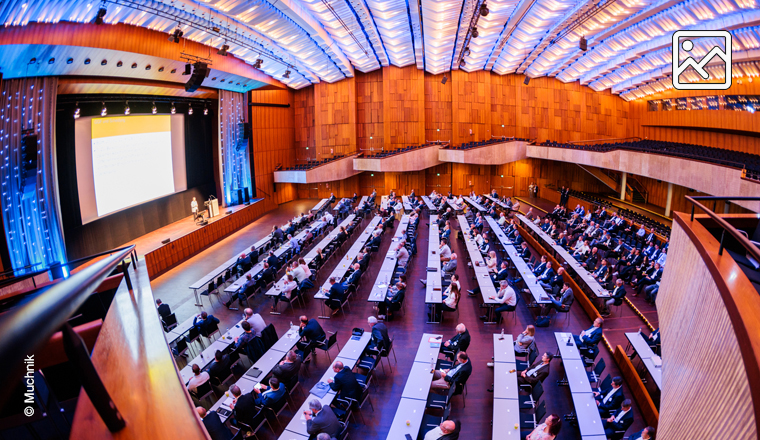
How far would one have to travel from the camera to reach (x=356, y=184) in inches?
1048

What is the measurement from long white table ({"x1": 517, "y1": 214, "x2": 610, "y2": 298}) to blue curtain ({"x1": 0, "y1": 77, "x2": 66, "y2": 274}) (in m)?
12.3

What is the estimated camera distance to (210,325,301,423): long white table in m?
5.96

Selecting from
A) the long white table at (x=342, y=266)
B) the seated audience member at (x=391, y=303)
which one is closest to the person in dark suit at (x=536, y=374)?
the seated audience member at (x=391, y=303)

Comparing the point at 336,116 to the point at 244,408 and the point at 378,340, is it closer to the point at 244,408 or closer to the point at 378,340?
the point at 378,340

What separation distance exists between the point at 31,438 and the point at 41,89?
460 inches

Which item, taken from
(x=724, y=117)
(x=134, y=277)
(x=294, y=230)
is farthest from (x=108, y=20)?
(x=724, y=117)

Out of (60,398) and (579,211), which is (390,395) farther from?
(579,211)

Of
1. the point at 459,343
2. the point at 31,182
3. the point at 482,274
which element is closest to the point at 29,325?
the point at 459,343

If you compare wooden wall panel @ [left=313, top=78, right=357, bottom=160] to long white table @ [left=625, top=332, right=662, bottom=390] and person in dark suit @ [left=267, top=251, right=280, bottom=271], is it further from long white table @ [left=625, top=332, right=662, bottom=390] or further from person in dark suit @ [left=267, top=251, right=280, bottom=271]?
long white table @ [left=625, top=332, right=662, bottom=390]

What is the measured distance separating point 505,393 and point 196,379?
4.47 m

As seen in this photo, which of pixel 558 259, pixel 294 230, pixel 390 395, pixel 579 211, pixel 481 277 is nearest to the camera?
pixel 390 395

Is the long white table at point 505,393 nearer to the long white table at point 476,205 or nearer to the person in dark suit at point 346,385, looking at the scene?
the person in dark suit at point 346,385

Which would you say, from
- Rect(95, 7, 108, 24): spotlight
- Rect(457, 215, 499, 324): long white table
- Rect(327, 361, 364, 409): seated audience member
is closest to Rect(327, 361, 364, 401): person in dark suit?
Rect(327, 361, 364, 409): seated audience member

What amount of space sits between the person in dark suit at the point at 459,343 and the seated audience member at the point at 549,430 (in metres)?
2.10
